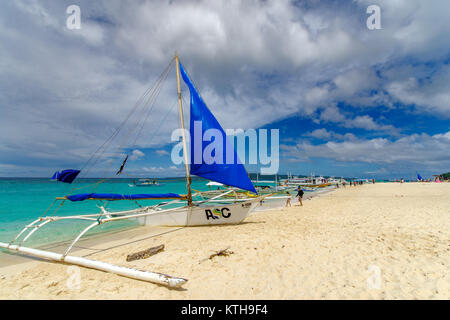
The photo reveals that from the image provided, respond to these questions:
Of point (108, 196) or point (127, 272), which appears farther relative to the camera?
point (108, 196)

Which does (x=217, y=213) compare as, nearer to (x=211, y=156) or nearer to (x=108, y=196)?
(x=211, y=156)

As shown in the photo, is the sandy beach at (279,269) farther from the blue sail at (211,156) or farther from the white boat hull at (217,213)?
the blue sail at (211,156)

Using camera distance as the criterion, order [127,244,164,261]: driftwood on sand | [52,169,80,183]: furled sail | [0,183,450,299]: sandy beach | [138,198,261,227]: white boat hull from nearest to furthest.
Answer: [0,183,450,299]: sandy beach < [127,244,164,261]: driftwood on sand < [52,169,80,183]: furled sail < [138,198,261,227]: white boat hull

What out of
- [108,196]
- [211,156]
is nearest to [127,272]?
[108,196]

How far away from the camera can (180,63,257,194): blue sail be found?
352 inches

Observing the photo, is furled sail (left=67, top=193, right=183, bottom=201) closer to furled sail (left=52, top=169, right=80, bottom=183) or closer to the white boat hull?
furled sail (left=52, top=169, right=80, bottom=183)

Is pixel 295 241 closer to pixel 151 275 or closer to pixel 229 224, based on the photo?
pixel 229 224

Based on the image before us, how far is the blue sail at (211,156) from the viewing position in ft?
29.4

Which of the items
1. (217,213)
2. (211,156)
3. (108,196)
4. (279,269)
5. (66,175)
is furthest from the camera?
(217,213)

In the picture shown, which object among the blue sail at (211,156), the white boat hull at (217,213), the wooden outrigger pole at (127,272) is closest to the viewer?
the wooden outrigger pole at (127,272)

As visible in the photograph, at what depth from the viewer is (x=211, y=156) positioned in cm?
895

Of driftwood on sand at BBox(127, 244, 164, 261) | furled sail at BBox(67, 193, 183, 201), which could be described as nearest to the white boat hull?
furled sail at BBox(67, 193, 183, 201)

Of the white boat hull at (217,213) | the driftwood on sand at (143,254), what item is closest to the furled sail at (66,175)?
the white boat hull at (217,213)

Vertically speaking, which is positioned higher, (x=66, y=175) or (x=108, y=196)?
(x=66, y=175)
